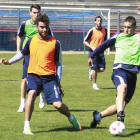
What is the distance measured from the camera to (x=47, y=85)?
207 inches

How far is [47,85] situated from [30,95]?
0.98 feet

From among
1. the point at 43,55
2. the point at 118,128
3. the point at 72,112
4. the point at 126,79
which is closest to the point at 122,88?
the point at 126,79

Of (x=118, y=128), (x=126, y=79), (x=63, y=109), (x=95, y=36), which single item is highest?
(x=95, y=36)

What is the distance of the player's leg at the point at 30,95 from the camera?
5.09 meters

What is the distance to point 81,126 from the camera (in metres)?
5.84

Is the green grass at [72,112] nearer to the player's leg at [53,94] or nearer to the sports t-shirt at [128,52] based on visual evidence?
the player's leg at [53,94]

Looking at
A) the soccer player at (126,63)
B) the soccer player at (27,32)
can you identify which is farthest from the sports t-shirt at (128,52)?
the soccer player at (27,32)

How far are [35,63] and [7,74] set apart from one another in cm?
873

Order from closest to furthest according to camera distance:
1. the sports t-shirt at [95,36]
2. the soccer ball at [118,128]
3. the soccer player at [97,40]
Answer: the soccer ball at [118,128] < the soccer player at [97,40] < the sports t-shirt at [95,36]

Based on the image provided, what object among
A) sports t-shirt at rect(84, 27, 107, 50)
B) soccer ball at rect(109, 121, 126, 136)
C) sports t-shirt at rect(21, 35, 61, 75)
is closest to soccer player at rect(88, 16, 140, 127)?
soccer ball at rect(109, 121, 126, 136)

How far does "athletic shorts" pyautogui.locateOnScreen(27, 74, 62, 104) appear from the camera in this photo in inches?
204

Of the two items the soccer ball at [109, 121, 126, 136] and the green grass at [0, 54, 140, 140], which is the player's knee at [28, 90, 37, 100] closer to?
the green grass at [0, 54, 140, 140]

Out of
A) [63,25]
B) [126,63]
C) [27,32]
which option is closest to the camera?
[126,63]

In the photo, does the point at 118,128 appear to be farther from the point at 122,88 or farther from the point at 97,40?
the point at 97,40
